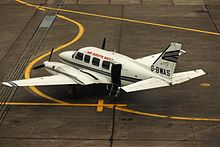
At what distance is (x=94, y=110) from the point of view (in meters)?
32.3

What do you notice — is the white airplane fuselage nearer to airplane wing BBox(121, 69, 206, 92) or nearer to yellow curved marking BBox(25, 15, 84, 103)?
airplane wing BBox(121, 69, 206, 92)

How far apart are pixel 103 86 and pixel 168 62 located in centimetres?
607

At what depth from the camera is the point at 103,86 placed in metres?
35.5

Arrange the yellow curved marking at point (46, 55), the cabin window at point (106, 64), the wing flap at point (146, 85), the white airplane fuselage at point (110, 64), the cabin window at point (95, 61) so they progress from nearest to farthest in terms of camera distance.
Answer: the wing flap at point (146, 85) < the white airplane fuselage at point (110, 64) < the cabin window at point (106, 64) < the cabin window at point (95, 61) < the yellow curved marking at point (46, 55)

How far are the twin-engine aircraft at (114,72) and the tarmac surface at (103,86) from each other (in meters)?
1.62

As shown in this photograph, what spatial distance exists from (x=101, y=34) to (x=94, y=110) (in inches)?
663

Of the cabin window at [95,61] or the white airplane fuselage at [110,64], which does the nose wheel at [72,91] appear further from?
the cabin window at [95,61]

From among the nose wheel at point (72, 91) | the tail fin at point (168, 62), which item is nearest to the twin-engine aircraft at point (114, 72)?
the tail fin at point (168, 62)

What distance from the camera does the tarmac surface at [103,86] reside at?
29.3 metres

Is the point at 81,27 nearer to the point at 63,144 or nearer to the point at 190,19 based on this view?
the point at 190,19

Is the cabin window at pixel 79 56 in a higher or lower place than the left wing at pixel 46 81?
higher

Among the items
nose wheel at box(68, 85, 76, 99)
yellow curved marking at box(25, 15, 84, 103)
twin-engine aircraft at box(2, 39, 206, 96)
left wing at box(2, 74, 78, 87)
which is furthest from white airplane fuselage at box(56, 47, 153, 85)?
yellow curved marking at box(25, 15, 84, 103)

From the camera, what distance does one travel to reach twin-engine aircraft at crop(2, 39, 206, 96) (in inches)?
1247

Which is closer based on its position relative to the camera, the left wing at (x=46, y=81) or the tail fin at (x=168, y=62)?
the tail fin at (x=168, y=62)
